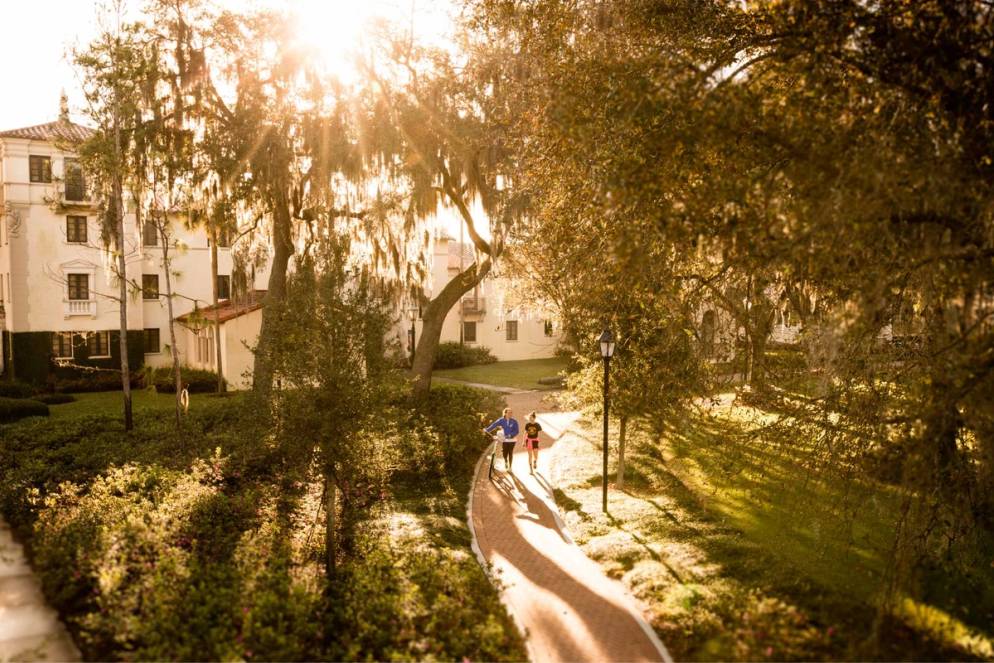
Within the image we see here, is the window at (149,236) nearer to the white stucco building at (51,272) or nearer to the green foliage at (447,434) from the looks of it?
the white stucco building at (51,272)

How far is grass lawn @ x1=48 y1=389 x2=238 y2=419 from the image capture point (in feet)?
80.1

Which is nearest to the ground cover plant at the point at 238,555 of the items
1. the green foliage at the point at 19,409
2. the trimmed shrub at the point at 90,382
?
the green foliage at the point at 19,409

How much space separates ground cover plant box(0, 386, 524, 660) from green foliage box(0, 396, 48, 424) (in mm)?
5768

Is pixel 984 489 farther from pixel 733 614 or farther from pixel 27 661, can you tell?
pixel 27 661

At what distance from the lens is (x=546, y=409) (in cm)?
3009

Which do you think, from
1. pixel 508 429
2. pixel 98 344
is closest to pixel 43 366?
pixel 98 344

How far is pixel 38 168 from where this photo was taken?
103 feet

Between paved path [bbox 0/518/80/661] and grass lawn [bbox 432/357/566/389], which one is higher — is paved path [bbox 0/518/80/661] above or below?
below

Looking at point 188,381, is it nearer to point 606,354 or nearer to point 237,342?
point 237,342

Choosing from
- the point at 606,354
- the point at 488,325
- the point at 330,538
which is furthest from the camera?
the point at 488,325

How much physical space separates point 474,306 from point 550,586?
35.0m

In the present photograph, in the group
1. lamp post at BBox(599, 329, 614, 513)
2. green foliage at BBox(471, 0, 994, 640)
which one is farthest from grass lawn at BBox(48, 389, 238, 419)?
green foliage at BBox(471, 0, 994, 640)

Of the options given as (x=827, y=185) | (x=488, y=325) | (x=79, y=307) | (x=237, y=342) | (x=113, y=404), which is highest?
(x=79, y=307)

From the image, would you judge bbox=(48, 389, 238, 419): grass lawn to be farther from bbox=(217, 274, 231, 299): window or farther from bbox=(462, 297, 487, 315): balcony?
bbox=(462, 297, 487, 315): balcony
